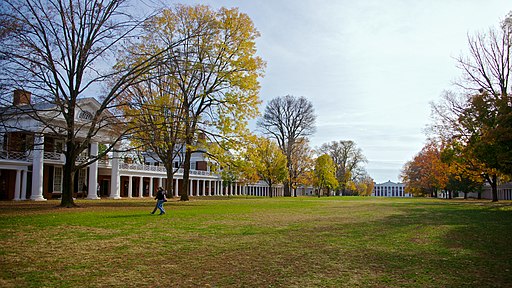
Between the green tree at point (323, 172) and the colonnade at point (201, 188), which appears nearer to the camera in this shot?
the colonnade at point (201, 188)

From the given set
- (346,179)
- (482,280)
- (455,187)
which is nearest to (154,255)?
(482,280)

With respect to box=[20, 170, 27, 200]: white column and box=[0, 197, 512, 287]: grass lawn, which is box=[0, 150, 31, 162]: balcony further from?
box=[0, 197, 512, 287]: grass lawn

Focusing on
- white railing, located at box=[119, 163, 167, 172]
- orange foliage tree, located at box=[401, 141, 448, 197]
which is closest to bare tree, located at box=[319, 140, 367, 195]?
orange foliage tree, located at box=[401, 141, 448, 197]

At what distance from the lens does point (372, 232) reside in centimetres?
1289

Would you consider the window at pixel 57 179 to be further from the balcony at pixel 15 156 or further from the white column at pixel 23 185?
the balcony at pixel 15 156

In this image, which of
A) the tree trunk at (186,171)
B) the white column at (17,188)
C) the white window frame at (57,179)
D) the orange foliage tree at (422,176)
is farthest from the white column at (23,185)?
the orange foliage tree at (422,176)

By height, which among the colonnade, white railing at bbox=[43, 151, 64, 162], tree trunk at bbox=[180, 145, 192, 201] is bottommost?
the colonnade

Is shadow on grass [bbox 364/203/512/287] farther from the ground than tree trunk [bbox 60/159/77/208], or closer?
closer

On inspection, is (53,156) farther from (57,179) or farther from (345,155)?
(345,155)

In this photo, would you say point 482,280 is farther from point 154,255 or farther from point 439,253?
point 154,255

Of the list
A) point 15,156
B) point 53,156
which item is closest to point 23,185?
point 15,156

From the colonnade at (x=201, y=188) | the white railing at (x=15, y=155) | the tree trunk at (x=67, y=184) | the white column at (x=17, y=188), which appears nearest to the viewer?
the tree trunk at (x=67, y=184)

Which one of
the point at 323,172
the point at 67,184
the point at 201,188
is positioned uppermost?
the point at 323,172

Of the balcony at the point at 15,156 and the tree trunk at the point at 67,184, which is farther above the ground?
the balcony at the point at 15,156
